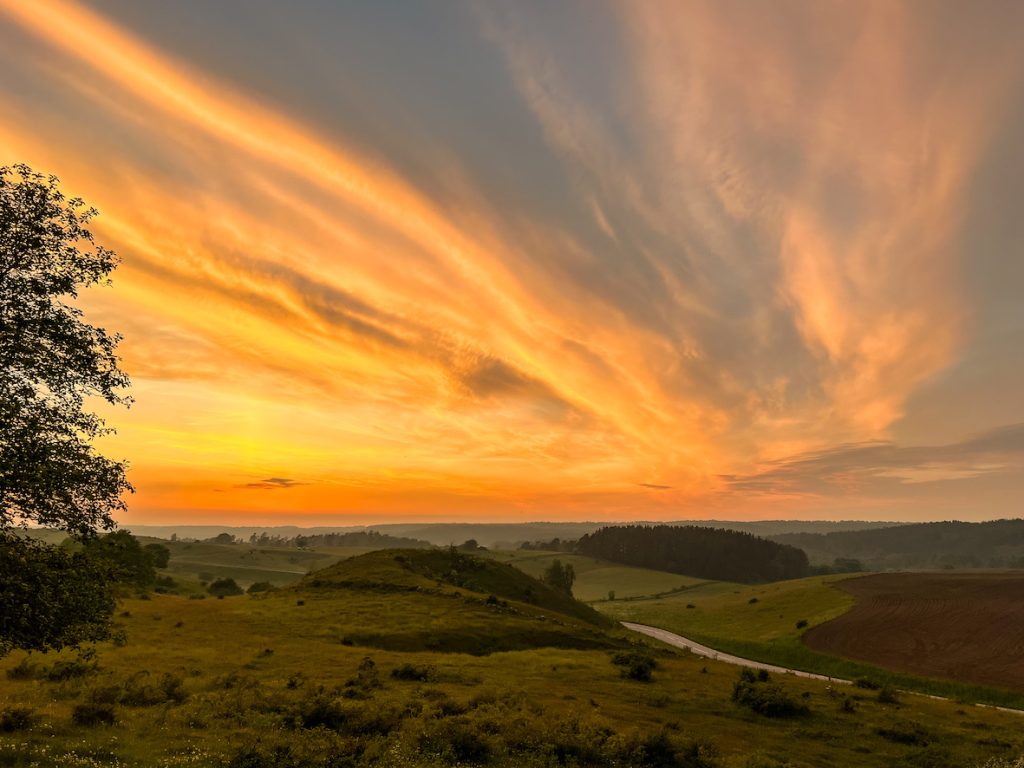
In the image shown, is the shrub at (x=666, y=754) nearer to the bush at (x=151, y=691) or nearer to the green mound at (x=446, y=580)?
the bush at (x=151, y=691)

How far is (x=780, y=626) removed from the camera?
10425 centimetres

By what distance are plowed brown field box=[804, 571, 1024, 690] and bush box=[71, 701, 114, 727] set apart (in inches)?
3365

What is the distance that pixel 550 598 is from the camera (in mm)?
102688

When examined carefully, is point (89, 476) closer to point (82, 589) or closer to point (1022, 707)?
point (82, 589)

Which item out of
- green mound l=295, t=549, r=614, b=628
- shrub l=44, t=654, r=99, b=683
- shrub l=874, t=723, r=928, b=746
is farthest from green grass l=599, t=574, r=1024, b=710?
shrub l=44, t=654, r=99, b=683

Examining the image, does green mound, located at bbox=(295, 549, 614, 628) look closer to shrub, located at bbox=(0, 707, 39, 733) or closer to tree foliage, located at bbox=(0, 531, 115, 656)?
shrub, located at bbox=(0, 707, 39, 733)

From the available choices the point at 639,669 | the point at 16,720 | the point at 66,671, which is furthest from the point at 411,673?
the point at 16,720

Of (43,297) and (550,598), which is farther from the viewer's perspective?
(550,598)

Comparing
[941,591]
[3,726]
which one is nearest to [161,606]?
[3,726]

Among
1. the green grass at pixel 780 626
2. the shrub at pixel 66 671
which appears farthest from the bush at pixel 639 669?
the shrub at pixel 66 671

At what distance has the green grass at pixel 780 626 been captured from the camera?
65625mm

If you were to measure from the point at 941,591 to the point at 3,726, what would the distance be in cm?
16816

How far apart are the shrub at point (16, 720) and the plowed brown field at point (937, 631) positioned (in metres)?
88.4

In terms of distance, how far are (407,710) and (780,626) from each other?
315 feet
